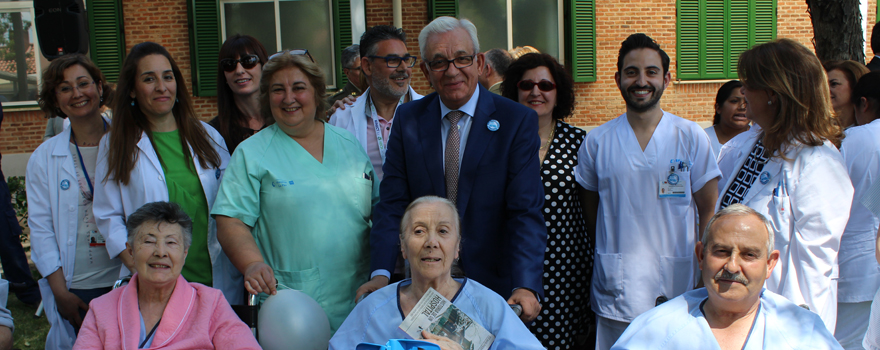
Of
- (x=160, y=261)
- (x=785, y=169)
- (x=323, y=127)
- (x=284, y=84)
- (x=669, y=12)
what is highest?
(x=669, y=12)

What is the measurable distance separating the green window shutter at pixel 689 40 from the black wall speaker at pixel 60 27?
848 centimetres

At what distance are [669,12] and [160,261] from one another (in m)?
9.42

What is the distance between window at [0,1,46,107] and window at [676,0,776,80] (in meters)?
10.5

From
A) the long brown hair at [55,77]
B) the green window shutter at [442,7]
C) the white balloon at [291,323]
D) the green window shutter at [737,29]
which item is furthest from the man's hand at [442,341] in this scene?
the green window shutter at [737,29]

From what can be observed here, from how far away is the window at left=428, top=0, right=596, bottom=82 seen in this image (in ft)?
32.3

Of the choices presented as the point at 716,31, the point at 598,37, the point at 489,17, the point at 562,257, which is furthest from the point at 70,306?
the point at 716,31

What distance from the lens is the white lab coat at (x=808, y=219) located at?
2.58 meters

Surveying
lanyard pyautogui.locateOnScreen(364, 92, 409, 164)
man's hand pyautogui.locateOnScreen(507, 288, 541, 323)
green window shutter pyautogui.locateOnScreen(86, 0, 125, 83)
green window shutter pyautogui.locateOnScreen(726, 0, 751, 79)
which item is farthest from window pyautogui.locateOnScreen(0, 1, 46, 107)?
green window shutter pyautogui.locateOnScreen(726, 0, 751, 79)

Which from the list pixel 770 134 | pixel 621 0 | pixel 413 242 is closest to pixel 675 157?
pixel 770 134

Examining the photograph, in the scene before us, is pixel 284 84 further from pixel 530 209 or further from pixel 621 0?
pixel 621 0

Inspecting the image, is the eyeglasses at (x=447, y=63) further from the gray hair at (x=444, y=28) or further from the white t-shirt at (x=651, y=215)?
the white t-shirt at (x=651, y=215)

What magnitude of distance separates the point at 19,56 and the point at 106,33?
1.88 metres

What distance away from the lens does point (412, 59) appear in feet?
11.5

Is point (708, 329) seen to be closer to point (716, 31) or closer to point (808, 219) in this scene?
point (808, 219)
